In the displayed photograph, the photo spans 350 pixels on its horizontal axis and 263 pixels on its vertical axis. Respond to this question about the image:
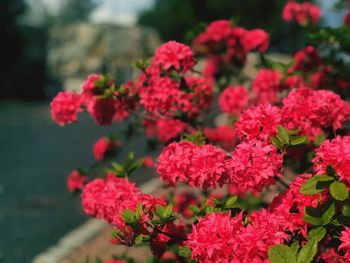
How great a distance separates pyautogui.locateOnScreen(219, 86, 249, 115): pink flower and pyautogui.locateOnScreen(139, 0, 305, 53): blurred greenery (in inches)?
867

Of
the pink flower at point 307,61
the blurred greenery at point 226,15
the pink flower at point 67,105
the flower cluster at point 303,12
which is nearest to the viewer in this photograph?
the pink flower at point 67,105

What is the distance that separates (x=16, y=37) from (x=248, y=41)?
1893cm

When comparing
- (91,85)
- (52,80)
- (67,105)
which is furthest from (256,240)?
(52,80)

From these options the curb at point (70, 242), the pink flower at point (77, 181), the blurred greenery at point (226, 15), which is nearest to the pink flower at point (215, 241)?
the pink flower at point (77, 181)

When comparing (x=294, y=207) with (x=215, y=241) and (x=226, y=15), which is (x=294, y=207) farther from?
(x=226, y=15)

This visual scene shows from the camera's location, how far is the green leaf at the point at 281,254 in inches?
70.1

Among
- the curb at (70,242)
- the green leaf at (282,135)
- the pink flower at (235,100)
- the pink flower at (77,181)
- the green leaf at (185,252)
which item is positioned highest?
the green leaf at (282,135)

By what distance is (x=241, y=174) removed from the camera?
2.09 m

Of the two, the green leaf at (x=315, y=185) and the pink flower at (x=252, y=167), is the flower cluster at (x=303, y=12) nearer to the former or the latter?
the pink flower at (x=252, y=167)

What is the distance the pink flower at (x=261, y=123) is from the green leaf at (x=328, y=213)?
0.48 metres

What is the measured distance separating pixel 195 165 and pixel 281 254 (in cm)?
60

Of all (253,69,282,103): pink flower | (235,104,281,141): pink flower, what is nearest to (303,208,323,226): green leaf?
(235,104,281,141): pink flower

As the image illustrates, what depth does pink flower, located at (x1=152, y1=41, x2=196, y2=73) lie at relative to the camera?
294 centimetres

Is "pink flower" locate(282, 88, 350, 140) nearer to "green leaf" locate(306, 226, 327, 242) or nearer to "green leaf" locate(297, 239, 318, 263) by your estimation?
"green leaf" locate(306, 226, 327, 242)
